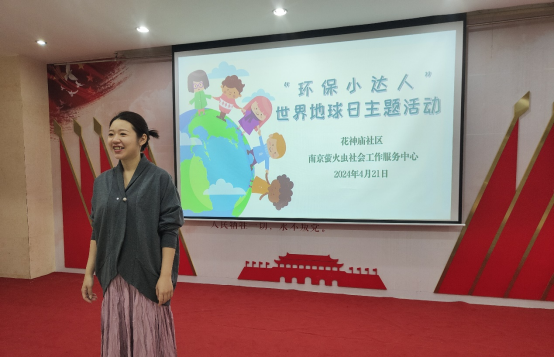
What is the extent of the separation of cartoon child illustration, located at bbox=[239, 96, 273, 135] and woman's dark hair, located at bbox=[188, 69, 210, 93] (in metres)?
0.47

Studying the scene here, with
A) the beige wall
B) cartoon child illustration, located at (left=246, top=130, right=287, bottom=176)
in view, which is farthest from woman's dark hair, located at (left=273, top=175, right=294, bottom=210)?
the beige wall

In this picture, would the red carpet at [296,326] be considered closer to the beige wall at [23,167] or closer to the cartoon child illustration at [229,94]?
the beige wall at [23,167]

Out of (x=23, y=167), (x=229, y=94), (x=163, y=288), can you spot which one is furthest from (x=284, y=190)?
(x=23, y=167)

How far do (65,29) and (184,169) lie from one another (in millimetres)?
1579

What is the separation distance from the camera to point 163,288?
1232 mm

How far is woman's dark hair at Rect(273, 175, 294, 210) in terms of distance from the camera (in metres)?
2.95

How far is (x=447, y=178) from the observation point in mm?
2631

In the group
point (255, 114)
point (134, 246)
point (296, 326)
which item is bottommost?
point (296, 326)

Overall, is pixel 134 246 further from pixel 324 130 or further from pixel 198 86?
pixel 198 86

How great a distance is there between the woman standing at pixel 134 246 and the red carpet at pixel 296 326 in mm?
879

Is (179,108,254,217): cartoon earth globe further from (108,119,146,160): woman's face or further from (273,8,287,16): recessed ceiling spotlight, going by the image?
(108,119,146,160): woman's face

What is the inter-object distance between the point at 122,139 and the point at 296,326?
184 cm

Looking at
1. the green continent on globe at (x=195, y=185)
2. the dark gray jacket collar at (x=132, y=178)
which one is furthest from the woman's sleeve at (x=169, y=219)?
the green continent on globe at (x=195, y=185)

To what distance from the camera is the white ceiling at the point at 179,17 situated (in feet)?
7.73
